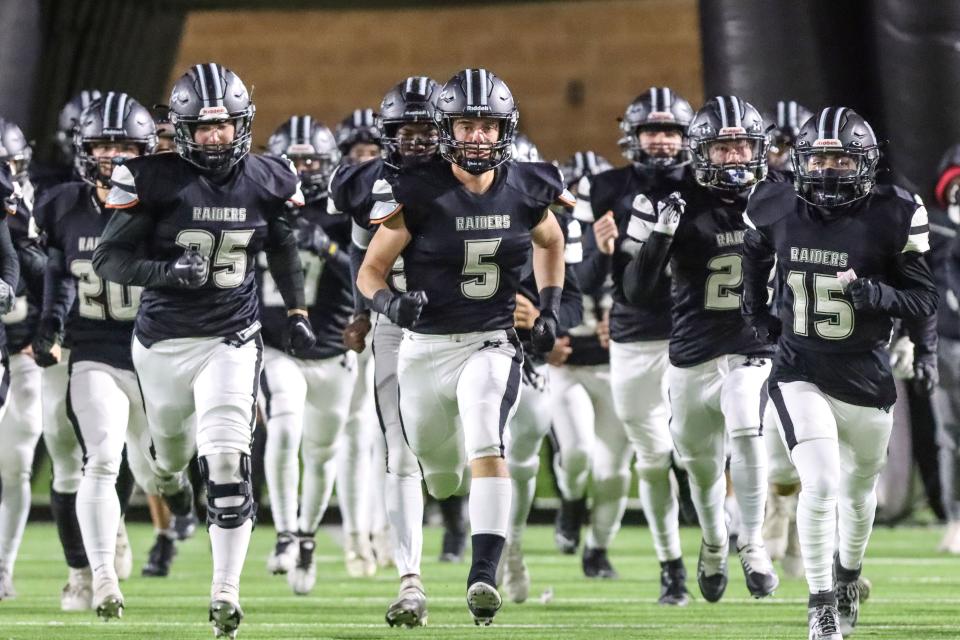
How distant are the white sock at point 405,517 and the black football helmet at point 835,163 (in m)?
1.53

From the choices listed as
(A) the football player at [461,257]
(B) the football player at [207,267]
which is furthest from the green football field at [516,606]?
(A) the football player at [461,257]

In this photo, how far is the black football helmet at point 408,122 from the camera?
6.30 metres

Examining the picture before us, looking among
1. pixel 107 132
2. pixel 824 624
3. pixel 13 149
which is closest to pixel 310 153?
pixel 13 149

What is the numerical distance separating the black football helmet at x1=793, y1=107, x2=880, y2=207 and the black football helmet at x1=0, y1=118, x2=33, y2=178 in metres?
3.03

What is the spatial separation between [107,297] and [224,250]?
36.1 inches

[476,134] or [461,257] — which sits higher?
[476,134]

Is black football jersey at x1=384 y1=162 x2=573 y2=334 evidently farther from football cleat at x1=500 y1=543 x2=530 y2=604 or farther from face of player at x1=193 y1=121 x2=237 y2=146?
football cleat at x1=500 y1=543 x2=530 y2=604

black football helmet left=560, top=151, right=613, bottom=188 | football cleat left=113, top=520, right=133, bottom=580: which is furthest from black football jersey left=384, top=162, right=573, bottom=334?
black football helmet left=560, top=151, right=613, bottom=188

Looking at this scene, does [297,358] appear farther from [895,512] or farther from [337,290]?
[895,512]

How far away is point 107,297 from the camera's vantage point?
6.46m

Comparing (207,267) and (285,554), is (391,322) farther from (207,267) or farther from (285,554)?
(285,554)

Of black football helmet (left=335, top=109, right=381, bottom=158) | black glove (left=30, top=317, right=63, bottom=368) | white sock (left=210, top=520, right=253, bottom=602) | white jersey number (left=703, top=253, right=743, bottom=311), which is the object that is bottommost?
white sock (left=210, top=520, right=253, bottom=602)

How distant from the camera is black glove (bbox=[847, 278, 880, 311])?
528cm

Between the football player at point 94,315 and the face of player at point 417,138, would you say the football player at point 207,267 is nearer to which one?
the football player at point 94,315
